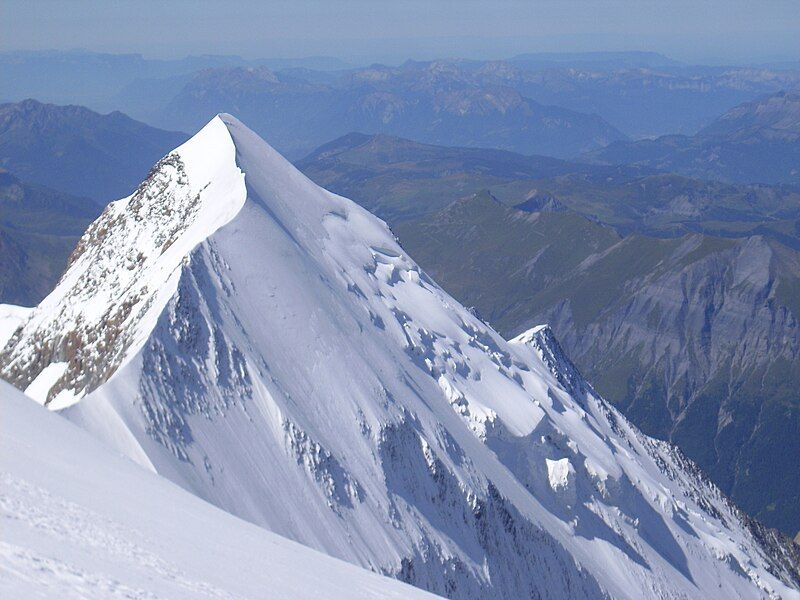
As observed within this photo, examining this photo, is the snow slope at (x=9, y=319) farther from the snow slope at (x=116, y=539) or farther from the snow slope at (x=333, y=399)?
the snow slope at (x=116, y=539)

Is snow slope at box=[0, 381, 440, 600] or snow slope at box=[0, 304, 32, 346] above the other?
snow slope at box=[0, 381, 440, 600]

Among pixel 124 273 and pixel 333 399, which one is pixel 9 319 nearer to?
pixel 124 273

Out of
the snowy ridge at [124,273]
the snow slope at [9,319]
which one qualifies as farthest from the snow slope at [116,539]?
the snow slope at [9,319]

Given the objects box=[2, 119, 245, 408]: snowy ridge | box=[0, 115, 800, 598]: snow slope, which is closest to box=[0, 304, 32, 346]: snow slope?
box=[2, 119, 245, 408]: snowy ridge

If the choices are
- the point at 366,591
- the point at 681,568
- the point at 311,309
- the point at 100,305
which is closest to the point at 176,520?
the point at 366,591

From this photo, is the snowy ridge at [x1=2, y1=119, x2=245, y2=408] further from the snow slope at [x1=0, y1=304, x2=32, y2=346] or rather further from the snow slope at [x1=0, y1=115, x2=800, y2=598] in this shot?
Result: the snow slope at [x1=0, y1=304, x2=32, y2=346]

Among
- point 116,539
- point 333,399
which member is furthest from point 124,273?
point 116,539

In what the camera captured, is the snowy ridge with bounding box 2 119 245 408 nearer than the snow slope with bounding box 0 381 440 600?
No
